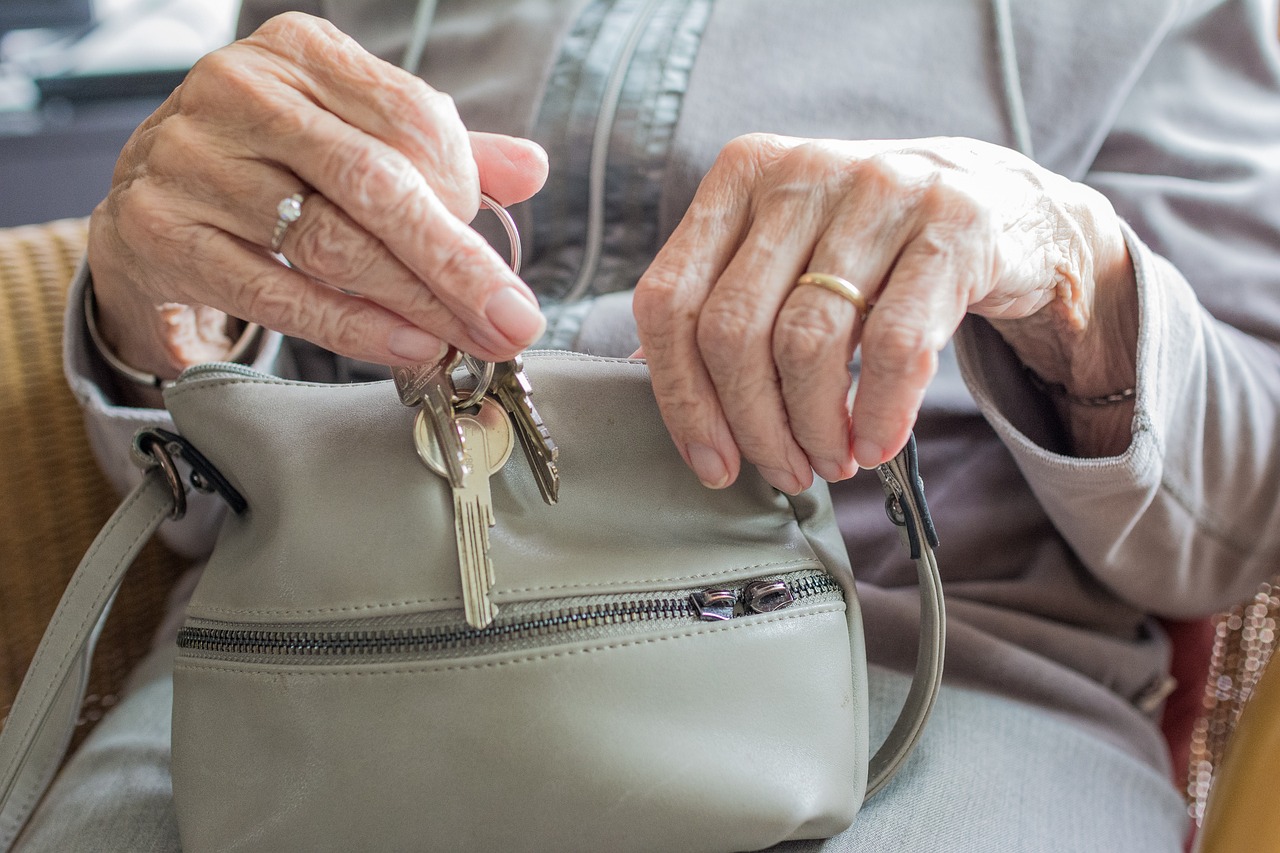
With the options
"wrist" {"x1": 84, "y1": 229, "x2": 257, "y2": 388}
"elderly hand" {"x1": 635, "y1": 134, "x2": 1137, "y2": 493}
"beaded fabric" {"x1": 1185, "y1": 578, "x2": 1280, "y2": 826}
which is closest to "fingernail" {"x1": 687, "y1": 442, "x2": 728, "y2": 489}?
"elderly hand" {"x1": 635, "y1": 134, "x2": 1137, "y2": 493}

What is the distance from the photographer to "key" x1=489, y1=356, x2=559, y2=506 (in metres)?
0.42

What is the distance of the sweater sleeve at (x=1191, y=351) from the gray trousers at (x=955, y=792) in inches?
5.0

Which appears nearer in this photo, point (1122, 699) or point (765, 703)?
point (765, 703)

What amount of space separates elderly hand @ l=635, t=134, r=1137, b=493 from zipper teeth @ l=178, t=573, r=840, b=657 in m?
0.07

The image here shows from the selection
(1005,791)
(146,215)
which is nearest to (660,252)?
(146,215)

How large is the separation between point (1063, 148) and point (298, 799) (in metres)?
0.61

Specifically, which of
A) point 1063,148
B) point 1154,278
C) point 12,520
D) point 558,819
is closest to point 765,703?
point 558,819

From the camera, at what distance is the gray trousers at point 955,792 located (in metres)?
0.47

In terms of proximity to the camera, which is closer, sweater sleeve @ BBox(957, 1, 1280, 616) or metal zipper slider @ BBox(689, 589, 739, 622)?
metal zipper slider @ BBox(689, 589, 739, 622)

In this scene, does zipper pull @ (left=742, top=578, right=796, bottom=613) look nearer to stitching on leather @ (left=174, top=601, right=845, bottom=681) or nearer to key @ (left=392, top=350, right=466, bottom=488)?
stitching on leather @ (left=174, top=601, right=845, bottom=681)

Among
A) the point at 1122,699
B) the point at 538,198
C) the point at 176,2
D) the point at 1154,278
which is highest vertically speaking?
the point at 1154,278

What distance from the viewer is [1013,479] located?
0.64m

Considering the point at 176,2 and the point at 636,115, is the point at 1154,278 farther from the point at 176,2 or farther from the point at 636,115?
the point at 176,2

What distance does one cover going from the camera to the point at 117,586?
0.47m
